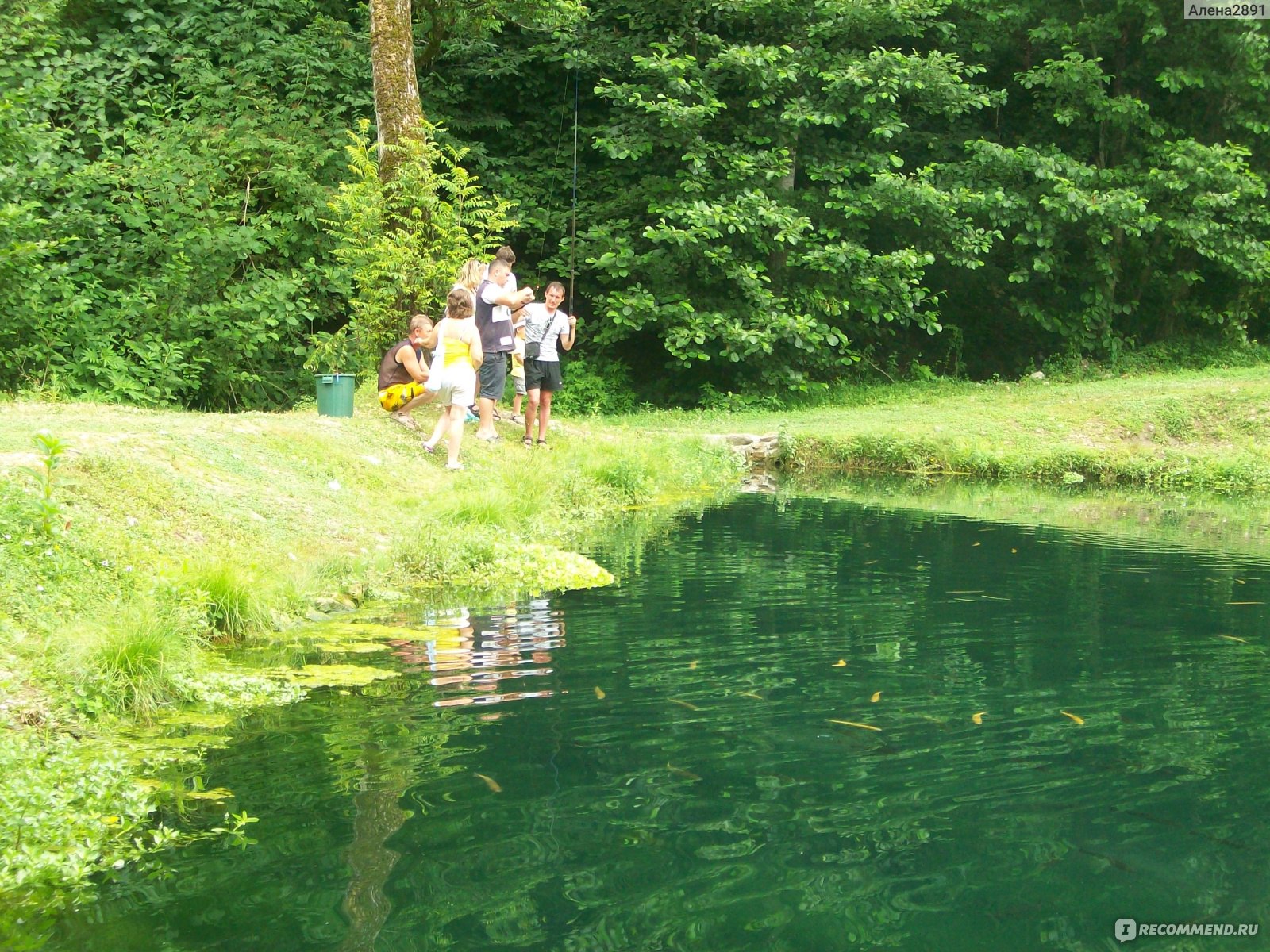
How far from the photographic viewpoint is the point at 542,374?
42.8 feet

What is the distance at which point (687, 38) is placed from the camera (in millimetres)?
20094

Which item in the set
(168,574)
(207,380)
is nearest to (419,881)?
(168,574)

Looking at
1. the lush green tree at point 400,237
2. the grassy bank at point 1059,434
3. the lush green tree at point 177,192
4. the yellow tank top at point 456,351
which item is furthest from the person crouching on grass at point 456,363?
the grassy bank at point 1059,434

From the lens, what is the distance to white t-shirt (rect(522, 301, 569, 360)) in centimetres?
1309

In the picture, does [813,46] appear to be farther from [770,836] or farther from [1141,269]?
[770,836]

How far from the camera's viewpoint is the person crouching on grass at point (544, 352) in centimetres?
1302

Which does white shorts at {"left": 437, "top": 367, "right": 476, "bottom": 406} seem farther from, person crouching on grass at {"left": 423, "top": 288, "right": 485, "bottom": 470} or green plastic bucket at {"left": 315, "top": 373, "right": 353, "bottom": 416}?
green plastic bucket at {"left": 315, "top": 373, "right": 353, "bottom": 416}

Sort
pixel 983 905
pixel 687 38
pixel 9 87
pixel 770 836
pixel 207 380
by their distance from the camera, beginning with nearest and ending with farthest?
pixel 983 905 → pixel 770 836 → pixel 9 87 → pixel 207 380 → pixel 687 38

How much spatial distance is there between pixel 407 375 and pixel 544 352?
57.6 inches

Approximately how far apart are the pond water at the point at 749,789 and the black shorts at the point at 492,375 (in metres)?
5.60

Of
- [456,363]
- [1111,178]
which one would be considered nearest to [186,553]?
[456,363]

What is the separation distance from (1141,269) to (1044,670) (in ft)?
63.0

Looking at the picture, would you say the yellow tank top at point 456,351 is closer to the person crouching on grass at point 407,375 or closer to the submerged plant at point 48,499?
the person crouching on grass at point 407,375

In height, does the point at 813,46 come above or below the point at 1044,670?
above
